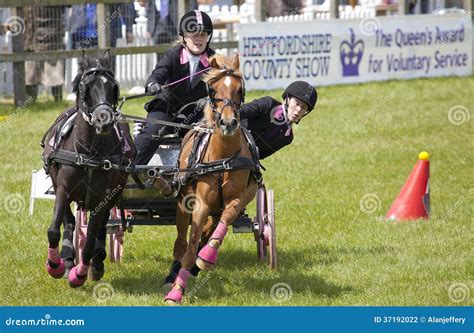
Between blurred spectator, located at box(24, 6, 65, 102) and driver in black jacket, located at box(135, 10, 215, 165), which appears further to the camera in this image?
blurred spectator, located at box(24, 6, 65, 102)

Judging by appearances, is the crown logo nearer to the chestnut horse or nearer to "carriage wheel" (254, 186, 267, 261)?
"carriage wheel" (254, 186, 267, 261)

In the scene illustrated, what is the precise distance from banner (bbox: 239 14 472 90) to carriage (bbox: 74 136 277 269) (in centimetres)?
1062

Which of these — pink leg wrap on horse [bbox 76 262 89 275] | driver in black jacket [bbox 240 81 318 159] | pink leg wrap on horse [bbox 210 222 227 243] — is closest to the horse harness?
pink leg wrap on horse [bbox 76 262 89 275]

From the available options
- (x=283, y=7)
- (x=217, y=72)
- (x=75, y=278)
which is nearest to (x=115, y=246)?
(x=75, y=278)

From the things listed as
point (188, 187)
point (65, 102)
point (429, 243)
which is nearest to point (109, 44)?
point (65, 102)

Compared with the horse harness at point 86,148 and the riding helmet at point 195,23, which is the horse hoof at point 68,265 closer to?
the horse harness at point 86,148

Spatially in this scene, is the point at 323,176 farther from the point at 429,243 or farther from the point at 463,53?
the point at 463,53

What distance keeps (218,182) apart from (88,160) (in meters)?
0.96

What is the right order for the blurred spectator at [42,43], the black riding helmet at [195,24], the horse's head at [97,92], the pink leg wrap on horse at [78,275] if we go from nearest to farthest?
the horse's head at [97,92] < the pink leg wrap on horse at [78,275] < the black riding helmet at [195,24] < the blurred spectator at [42,43]

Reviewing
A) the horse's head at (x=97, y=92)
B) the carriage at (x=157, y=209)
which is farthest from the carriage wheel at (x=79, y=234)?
the horse's head at (x=97, y=92)

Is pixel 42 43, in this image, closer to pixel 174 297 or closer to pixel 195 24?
pixel 195 24

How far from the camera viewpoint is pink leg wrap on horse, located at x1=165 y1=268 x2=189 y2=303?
7707 mm

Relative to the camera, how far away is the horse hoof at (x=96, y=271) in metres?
8.55

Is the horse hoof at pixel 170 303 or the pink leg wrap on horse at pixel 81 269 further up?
the pink leg wrap on horse at pixel 81 269
